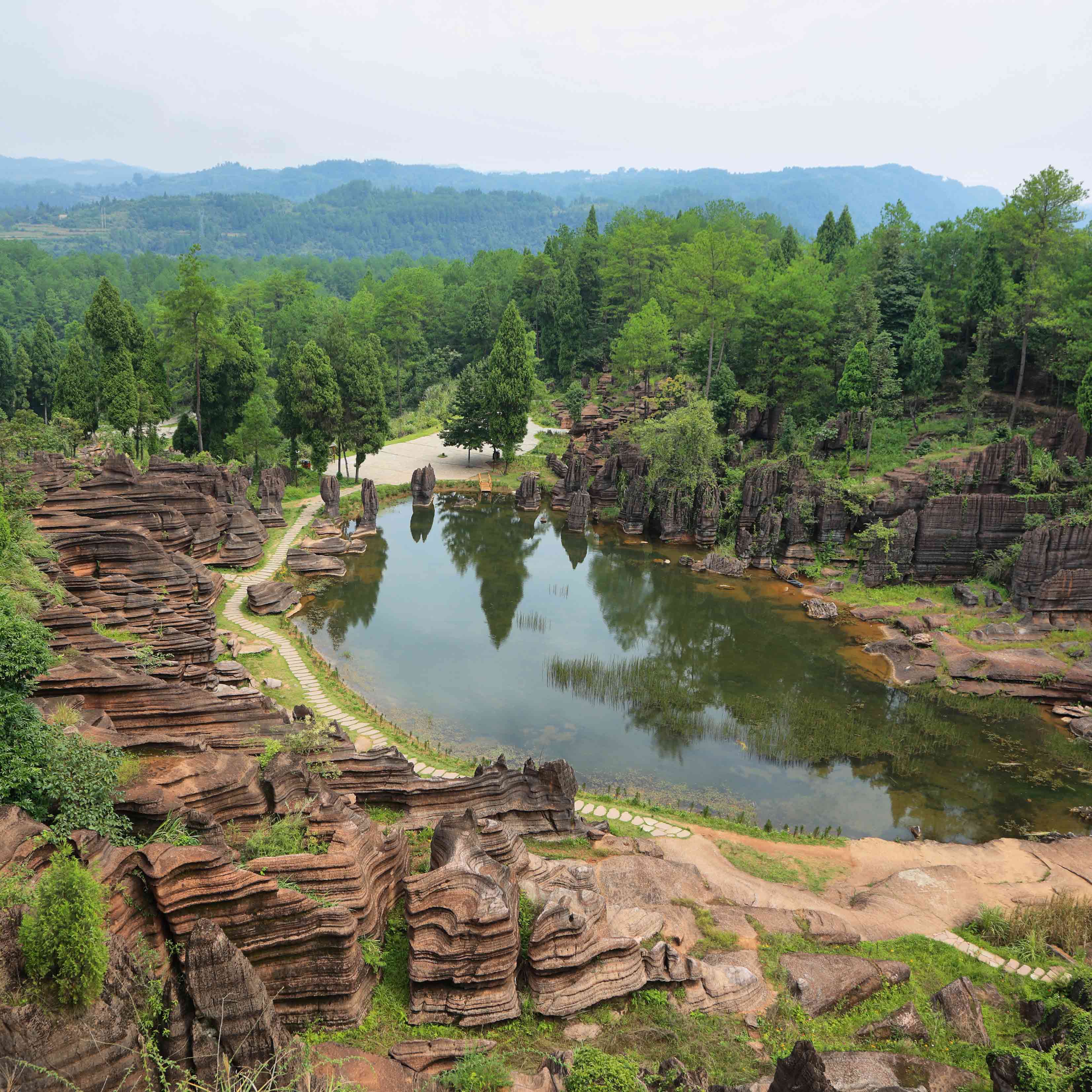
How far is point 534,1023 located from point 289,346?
44.9 metres

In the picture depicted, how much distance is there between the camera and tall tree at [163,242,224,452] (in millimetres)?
43344

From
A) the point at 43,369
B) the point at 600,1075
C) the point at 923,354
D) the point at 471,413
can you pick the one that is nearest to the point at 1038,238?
the point at 923,354

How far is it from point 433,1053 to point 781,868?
10.1 meters

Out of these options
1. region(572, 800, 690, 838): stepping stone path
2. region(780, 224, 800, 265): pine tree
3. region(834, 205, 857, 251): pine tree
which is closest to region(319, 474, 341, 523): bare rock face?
region(572, 800, 690, 838): stepping stone path

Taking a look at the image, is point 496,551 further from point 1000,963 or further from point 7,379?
point 7,379

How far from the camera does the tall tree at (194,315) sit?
43344 mm

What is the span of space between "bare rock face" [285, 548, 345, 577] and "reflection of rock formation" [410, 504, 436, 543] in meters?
6.43

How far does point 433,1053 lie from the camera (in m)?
10.8

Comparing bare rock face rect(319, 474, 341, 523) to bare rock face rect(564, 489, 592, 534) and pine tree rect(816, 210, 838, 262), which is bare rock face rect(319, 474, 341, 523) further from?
pine tree rect(816, 210, 838, 262)

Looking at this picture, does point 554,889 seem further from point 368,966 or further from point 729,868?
point 729,868

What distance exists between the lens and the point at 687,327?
56.5m

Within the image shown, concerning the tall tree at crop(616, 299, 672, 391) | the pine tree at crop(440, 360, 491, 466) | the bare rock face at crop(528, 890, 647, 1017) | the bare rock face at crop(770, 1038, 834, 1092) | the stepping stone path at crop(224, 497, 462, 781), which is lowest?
the stepping stone path at crop(224, 497, 462, 781)

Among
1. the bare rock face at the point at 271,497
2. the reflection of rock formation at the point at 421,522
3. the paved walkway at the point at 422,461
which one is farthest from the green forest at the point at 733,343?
the reflection of rock formation at the point at 421,522

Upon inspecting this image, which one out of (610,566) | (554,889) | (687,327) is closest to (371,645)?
(610,566)
